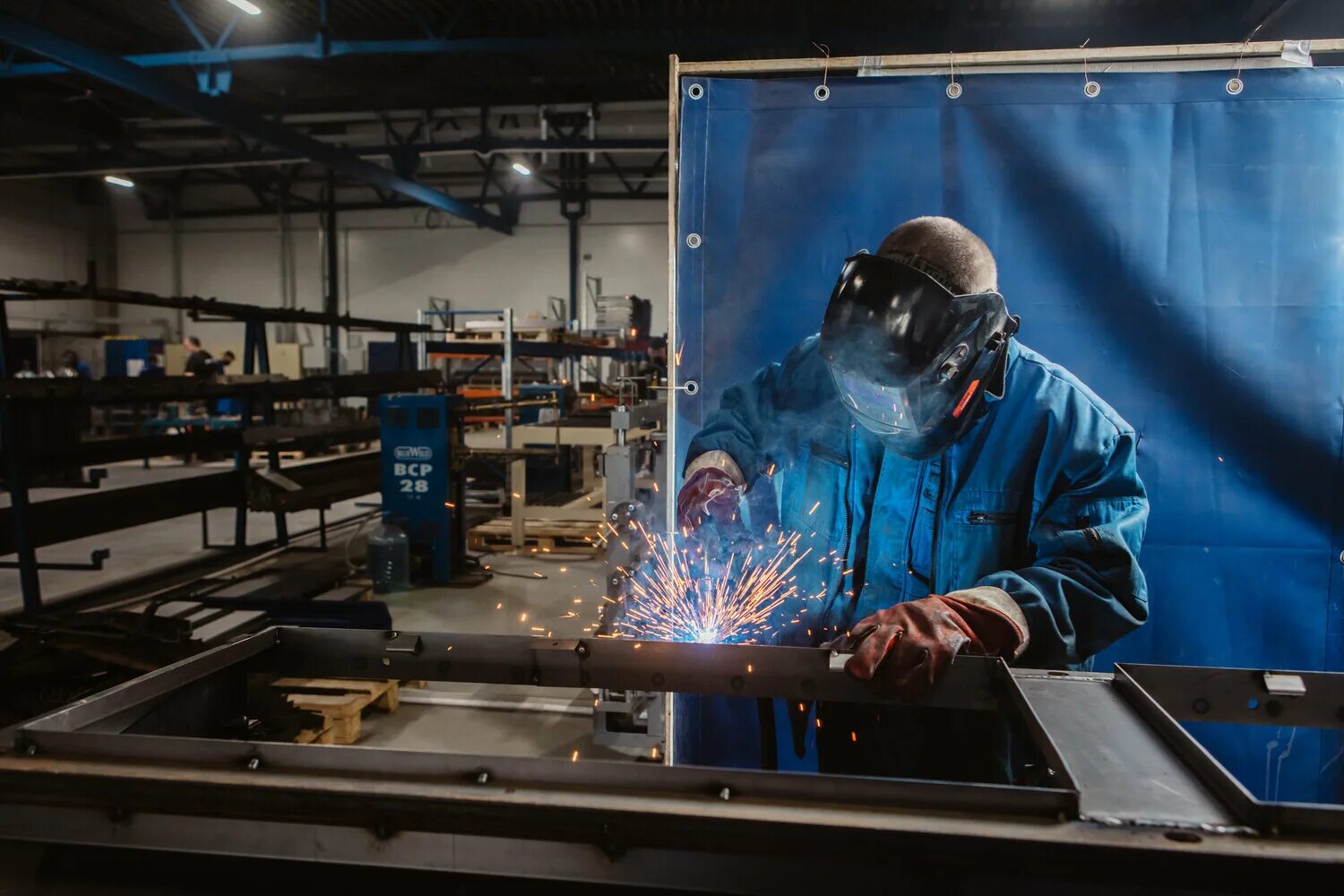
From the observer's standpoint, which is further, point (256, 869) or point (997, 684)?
point (997, 684)

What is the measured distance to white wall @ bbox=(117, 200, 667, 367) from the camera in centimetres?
1725

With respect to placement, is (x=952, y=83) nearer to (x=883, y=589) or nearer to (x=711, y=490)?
(x=711, y=490)

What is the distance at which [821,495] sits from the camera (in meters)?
2.40

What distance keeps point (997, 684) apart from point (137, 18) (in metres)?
11.9

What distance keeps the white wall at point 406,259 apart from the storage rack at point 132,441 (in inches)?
377

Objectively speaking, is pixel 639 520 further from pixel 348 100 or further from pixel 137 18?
pixel 348 100

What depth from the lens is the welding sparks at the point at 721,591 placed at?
2439 millimetres

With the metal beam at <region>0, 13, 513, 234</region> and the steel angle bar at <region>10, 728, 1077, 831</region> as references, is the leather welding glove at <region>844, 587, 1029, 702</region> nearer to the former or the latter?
the steel angle bar at <region>10, 728, 1077, 831</region>

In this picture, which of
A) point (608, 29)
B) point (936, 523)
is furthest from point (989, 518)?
point (608, 29)

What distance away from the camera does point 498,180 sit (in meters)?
17.1

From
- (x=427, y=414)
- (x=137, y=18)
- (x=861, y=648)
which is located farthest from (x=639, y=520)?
(x=137, y=18)

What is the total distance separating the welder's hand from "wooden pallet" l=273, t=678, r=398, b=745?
2.12 meters

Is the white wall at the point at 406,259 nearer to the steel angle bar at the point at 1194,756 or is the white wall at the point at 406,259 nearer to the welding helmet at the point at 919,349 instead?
the welding helmet at the point at 919,349

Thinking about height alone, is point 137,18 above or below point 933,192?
above
